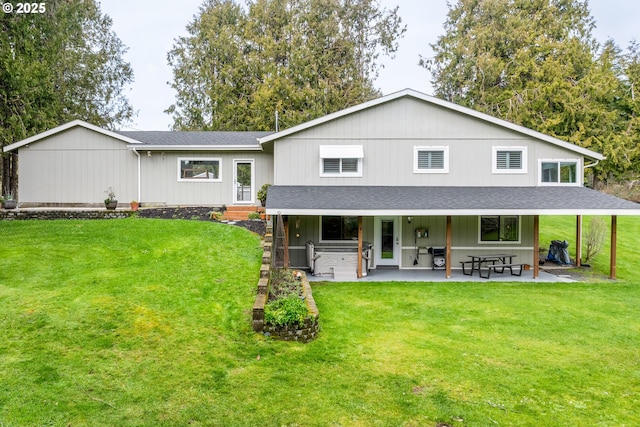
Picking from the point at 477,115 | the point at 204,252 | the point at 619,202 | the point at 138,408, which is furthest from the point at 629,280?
the point at 138,408

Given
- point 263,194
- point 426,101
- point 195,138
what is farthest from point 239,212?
point 426,101

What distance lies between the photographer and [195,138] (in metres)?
18.0

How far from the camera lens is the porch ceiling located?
11266 millimetres

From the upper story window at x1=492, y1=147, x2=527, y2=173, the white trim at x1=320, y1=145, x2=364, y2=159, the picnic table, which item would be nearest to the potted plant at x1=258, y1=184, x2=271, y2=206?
the white trim at x1=320, y1=145, x2=364, y2=159

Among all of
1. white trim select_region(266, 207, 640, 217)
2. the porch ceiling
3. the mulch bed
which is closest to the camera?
white trim select_region(266, 207, 640, 217)

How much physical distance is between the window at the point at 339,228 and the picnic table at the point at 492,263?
379cm

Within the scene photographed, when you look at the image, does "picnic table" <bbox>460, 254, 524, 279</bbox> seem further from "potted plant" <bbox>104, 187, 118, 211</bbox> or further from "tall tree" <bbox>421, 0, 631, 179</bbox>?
"tall tree" <bbox>421, 0, 631, 179</bbox>

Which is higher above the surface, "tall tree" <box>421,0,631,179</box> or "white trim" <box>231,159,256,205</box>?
"tall tree" <box>421,0,631,179</box>

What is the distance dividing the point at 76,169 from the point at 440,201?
588 inches

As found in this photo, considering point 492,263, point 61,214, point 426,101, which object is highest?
point 426,101

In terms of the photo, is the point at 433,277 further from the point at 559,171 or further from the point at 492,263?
the point at 559,171

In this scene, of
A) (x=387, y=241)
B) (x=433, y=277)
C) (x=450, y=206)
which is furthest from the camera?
(x=387, y=241)

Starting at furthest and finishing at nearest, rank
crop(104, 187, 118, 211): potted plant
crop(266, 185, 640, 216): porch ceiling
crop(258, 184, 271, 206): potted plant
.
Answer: crop(104, 187, 118, 211): potted plant < crop(258, 184, 271, 206): potted plant < crop(266, 185, 640, 216): porch ceiling

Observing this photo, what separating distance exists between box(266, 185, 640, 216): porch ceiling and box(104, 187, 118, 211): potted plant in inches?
300
